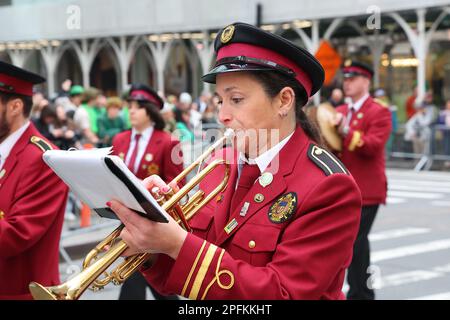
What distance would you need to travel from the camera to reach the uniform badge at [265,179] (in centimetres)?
261

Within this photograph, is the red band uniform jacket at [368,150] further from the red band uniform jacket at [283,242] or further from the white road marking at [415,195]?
the white road marking at [415,195]

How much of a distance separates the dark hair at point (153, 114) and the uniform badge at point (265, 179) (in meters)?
4.03

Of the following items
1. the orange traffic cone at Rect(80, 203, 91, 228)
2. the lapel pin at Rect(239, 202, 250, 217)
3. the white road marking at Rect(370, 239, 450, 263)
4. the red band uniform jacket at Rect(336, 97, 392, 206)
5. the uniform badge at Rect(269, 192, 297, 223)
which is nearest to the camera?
the uniform badge at Rect(269, 192, 297, 223)

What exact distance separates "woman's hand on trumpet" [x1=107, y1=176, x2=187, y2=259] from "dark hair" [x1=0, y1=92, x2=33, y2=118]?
1899 mm

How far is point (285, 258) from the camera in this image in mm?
2381

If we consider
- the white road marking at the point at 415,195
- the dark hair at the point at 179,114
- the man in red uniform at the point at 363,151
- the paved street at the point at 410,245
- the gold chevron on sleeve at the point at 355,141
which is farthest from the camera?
the dark hair at the point at 179,114

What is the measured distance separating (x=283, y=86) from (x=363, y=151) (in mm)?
4250

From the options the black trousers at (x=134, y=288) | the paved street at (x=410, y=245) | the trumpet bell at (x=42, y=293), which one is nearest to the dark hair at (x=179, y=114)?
the paved street at (x=410, y=245)

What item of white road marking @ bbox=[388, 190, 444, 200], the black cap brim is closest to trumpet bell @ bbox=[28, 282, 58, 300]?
the black cap brim

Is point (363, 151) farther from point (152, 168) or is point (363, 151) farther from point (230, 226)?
point (230, 226)

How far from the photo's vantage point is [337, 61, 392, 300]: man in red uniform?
20.8 ft

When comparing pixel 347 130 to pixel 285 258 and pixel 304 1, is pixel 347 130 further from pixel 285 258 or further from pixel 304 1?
pixel 304 1

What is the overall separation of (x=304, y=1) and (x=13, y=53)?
9.30 m

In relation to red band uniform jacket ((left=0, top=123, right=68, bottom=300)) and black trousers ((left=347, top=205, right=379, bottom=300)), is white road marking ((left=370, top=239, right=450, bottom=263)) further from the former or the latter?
red band uniform jacket ((left=0, top=123, right=68, bottom=300))
